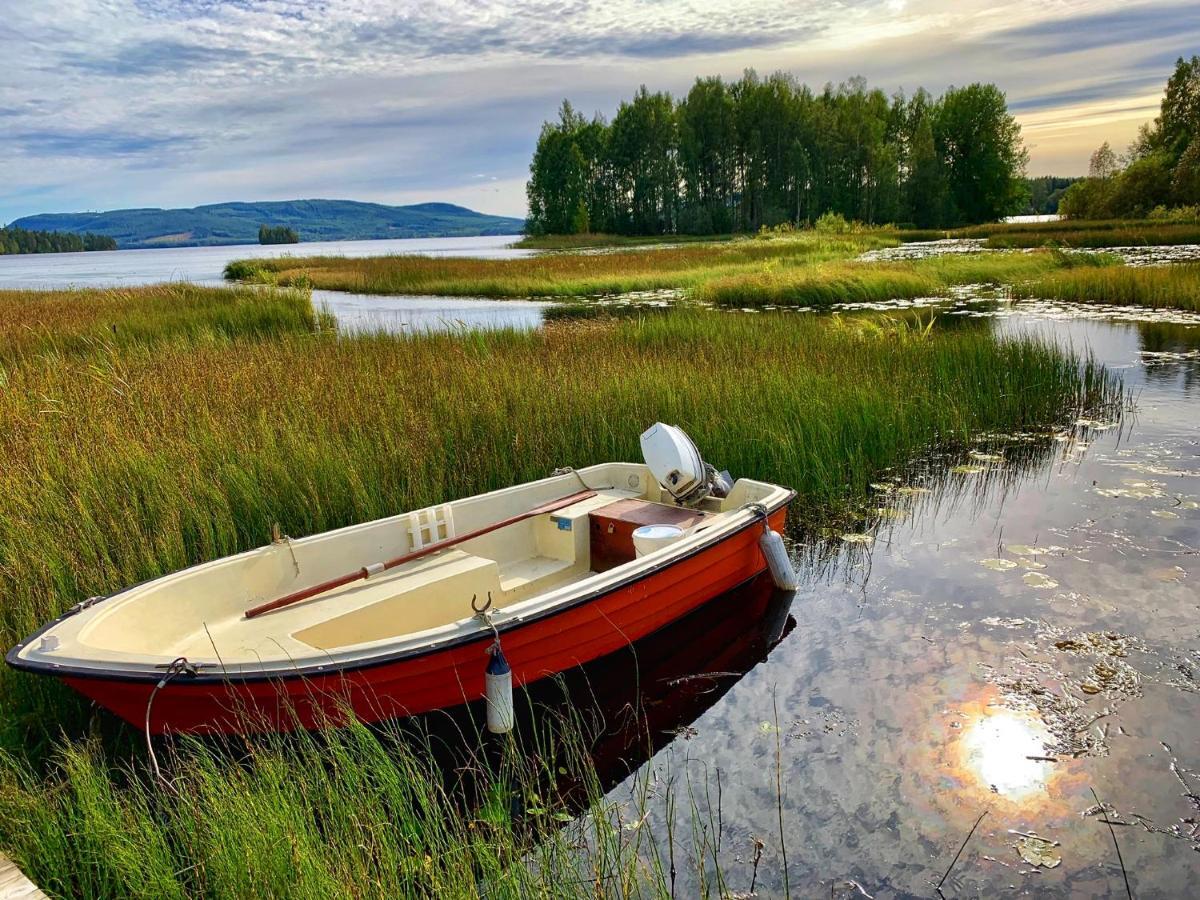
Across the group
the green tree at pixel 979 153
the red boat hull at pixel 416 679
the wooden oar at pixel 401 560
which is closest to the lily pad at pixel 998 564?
the red boat hull at pixel 416 679

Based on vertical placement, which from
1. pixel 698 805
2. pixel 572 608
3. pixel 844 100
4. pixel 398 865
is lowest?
pixel 698 805

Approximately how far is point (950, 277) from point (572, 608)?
2209cm

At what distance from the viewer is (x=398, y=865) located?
2.89m

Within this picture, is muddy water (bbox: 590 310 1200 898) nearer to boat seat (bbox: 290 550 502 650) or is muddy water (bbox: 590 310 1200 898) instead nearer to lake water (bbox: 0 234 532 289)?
boat seat (bbox: 290 550 502 650)

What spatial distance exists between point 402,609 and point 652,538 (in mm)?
1699

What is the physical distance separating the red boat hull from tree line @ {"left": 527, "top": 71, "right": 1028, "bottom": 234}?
202 ft

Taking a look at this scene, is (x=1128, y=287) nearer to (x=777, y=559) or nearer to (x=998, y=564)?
(x=998, y=564)

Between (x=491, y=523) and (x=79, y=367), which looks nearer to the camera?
(x=491, y=523)

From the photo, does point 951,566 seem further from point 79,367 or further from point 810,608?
point 79,367

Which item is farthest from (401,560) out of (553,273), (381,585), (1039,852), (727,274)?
(553,273)

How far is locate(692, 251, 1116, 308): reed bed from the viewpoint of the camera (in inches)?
756

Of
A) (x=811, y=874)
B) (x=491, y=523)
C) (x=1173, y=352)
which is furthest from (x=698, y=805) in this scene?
(x=1173, y=352)

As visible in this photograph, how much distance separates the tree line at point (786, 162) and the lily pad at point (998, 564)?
59.9m

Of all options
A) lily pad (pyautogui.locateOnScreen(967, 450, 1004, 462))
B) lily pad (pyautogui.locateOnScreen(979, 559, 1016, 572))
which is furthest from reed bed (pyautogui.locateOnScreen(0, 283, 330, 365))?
lily pad (pyautogui.locateOnScreen(967, 450, 1004, 462))
